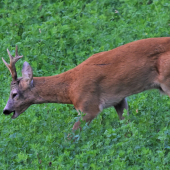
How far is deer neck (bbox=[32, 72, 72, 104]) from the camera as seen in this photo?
8.66m

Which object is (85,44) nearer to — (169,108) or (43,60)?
(43,60)

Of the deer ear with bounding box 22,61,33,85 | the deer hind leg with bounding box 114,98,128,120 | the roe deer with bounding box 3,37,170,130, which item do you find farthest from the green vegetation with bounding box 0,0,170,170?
the deer ear with bounding box 22,61,33,85

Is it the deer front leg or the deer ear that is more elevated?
the deer ear

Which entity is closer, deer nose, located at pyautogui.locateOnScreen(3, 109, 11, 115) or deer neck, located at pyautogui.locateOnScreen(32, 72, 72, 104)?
deer neck, located at pyautogui.locateOnScreen(32, 72, 72, 104)

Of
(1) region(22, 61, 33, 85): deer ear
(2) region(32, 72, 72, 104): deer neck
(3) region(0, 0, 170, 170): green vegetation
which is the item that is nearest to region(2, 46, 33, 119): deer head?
(1) region(22, 61, 33, 85): deer ear

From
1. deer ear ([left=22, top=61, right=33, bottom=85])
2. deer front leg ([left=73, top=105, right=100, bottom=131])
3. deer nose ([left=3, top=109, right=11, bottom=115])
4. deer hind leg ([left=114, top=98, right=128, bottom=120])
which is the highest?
deer ear ([left=22, top=61, right=33, bottom=85])

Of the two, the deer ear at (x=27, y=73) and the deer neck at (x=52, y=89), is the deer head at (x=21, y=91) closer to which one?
the deer ear at (x=27, y=73)

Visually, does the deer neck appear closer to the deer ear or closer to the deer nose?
the deer ear

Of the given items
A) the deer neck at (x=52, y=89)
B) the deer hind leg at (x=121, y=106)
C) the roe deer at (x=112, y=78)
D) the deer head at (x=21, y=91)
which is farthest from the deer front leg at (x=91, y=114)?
the deer head at (x=21, y=91)

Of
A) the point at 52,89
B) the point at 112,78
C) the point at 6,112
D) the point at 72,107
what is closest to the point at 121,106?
the point at 112,78

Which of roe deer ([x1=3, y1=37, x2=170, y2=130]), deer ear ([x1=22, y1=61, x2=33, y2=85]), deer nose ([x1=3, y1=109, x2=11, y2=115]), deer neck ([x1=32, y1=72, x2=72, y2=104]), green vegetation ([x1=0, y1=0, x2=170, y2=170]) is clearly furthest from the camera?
deer nose ([x1=3, y1=109, x2=11, y2=115])

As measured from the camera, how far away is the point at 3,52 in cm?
1173

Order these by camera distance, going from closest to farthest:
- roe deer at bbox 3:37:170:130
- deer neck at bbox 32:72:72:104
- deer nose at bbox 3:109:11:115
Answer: roe deer at bbox 3:37:170:130, deer neck at bbox 32:72:72:104, deer nose at bbox 3:109:11:115

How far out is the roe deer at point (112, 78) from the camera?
8.30 m
